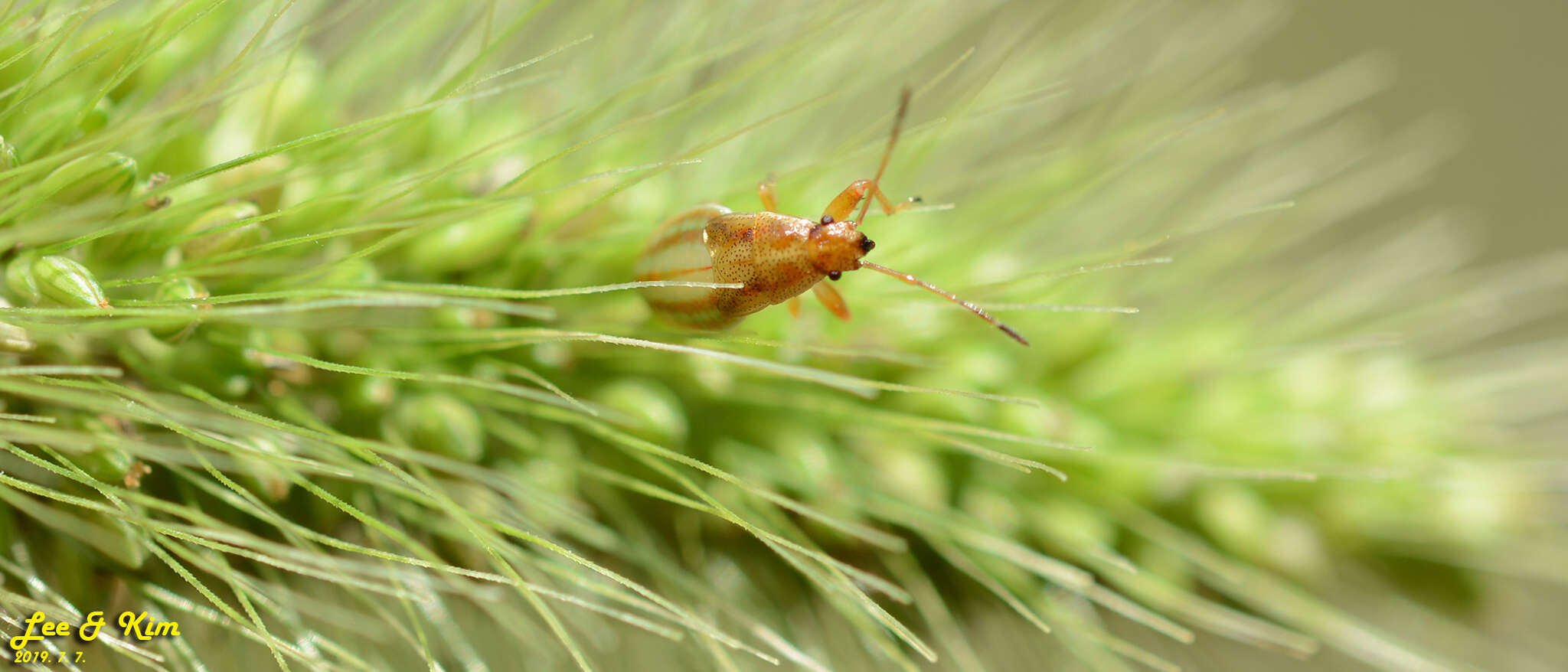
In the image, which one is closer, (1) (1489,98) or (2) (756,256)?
(2) (756,256)

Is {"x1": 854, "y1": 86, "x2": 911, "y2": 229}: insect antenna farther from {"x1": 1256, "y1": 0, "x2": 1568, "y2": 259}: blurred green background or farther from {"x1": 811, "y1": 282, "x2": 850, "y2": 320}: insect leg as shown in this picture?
{"x1": 1256, "y1": 0, "x2": 1568, "y2": 259}: blurred green background

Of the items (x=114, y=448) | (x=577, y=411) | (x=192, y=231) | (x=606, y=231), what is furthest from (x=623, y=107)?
(x=114, y=448)

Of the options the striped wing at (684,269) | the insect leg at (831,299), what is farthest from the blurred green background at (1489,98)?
the striped wing at (684,269)

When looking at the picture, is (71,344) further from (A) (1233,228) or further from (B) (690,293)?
(A) (1233,228)

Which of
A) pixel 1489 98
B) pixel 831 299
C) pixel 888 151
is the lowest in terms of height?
pixel 1489 98

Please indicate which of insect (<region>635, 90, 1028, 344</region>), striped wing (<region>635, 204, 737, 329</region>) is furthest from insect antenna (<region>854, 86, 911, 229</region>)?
striped wing (<region>635, 204, 737, 329</region>)

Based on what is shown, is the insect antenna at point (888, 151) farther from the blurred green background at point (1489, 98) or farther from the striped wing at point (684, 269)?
the blurred green background at point (1489, 98)

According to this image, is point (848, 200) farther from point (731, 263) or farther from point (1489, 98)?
point (1489, 98)

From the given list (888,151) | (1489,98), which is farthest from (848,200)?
(1489,98)
